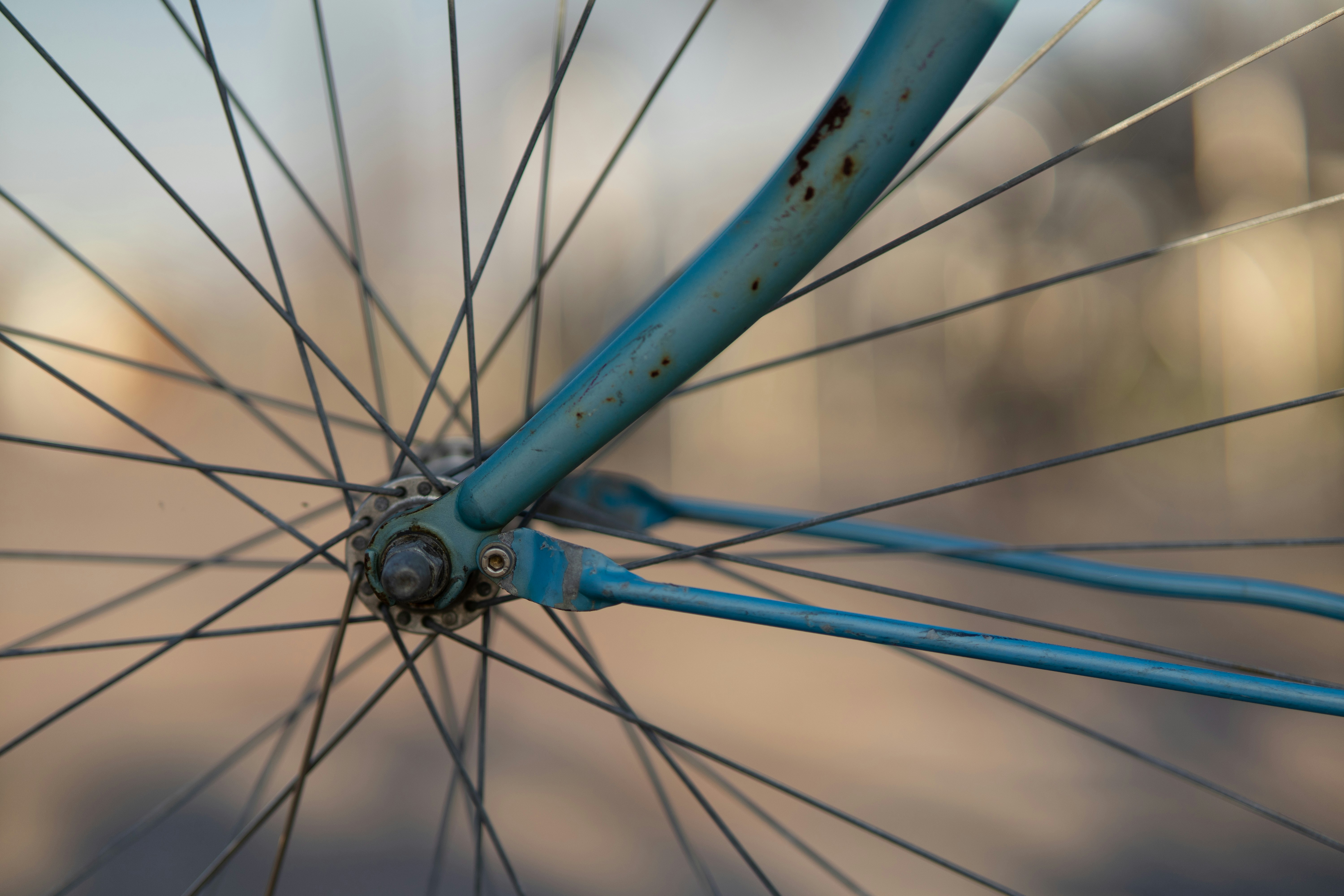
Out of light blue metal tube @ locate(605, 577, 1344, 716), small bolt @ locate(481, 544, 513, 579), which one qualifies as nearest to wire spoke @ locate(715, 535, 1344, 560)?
light blue metal tube @ locate(605, 577, 1344, 716)

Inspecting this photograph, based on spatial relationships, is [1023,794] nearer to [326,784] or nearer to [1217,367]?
[326,784]

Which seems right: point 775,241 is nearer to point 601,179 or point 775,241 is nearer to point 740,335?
point 740,335

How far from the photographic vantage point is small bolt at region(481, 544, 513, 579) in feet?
1.76

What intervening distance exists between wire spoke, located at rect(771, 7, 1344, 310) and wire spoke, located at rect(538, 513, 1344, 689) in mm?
196

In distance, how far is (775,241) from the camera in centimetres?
46

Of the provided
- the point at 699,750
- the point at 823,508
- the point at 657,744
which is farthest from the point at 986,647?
the point at 823,508

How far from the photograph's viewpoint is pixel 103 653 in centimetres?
209

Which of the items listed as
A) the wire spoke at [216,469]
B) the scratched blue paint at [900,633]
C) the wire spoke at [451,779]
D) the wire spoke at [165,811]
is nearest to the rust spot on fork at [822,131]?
the scratched blue paint at [900,633]

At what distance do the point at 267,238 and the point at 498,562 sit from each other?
0.34m

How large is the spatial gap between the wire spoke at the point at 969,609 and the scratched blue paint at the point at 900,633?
15mm

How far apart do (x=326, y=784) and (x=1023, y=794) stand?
137cm

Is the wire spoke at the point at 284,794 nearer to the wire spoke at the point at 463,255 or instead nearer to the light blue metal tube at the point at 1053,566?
the wire spoke at the point at 463,255

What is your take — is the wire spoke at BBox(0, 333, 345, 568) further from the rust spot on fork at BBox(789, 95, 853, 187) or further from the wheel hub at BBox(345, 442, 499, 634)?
the rust spot on fork at BBox(789, 95, 853, 187)

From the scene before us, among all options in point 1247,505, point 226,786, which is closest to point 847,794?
point 226,786
